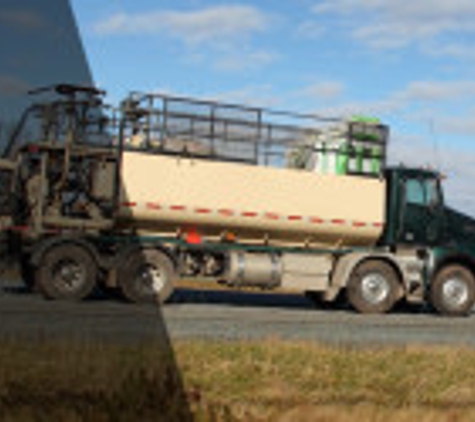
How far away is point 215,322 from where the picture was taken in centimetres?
1405

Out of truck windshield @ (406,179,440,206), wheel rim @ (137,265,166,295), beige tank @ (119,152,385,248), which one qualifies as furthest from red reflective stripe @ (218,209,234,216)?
truck windshield @ (406,179,440,206)

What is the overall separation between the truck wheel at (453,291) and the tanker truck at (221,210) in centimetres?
3

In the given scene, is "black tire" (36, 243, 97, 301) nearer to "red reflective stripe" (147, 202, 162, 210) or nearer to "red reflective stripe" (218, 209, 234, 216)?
"red reflective stripe" (147, 202, 162, 210)

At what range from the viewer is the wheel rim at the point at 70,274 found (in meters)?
15.9

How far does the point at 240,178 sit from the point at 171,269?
2.31 m

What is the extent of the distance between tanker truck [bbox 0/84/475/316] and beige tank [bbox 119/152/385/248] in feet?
0.09

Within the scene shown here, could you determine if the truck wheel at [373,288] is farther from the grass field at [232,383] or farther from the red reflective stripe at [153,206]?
the grass field at [232,383]

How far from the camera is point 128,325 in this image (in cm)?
1266

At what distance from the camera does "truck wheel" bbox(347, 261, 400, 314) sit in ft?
58.0

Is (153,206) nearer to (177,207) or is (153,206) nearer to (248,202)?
(177,207)

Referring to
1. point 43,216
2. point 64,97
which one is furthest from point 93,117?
point 43,216

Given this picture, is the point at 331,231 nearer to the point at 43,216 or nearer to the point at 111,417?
the point at 43,216

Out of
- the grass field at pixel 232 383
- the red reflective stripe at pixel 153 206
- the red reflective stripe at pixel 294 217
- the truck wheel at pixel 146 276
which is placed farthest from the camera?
the red reflective stripe at pixel 294 217

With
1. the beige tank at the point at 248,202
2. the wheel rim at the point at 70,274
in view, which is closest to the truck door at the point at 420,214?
the beige tank at the point at 248,202
